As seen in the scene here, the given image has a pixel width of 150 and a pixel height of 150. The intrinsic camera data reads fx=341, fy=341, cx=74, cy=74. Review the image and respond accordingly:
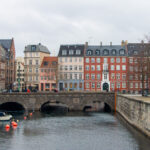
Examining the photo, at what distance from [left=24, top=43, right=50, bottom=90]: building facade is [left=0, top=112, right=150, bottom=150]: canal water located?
61.7 metres

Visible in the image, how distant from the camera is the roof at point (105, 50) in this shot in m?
127

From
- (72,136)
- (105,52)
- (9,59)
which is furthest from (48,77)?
(72,136)

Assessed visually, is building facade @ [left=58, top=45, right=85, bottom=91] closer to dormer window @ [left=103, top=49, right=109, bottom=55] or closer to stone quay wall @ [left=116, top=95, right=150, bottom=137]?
dormer window @ [left=103, top=49, right=109, bottom=55]

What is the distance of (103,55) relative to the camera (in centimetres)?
12688

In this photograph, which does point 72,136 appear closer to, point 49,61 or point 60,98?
point 60,98

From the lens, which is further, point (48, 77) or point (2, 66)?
point (48, 77)

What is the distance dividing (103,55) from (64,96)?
39.8 m

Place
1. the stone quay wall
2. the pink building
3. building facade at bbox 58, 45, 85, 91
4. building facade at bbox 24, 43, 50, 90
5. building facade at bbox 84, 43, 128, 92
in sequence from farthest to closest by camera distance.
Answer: building facade at bbox 24, 43, 50, 90 < the pink building < building facade at bbox 58, 45, 85, 91 < building facade at bbox 84, 43, 128, 92 < the stone quay wall

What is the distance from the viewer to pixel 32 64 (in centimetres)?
13238

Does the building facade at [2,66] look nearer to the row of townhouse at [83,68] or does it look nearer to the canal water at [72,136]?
the row of townhouse at [83,68]

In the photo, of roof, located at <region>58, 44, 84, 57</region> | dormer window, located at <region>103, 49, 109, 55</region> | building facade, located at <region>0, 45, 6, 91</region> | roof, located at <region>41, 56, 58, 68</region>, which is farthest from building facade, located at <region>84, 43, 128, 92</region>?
building facade, located at <region>0, 45, 6, 91</region>

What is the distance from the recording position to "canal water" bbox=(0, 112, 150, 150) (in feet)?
150

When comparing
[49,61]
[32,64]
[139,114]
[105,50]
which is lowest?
[139,114]

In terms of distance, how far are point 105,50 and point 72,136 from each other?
7810 centimetres
